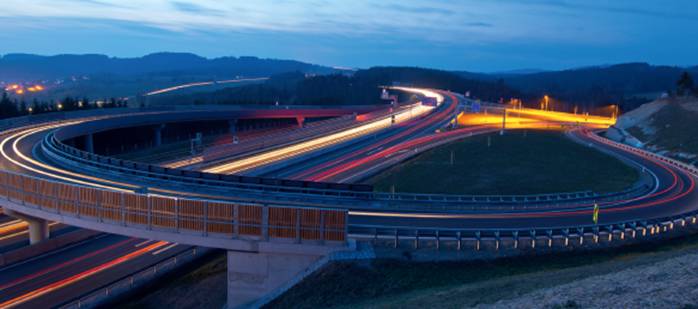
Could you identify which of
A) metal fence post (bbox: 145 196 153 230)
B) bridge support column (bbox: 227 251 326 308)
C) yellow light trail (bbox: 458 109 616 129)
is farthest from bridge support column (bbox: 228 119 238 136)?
bridge support column (bbox: 227 251 326 308)

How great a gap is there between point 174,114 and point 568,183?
195ft

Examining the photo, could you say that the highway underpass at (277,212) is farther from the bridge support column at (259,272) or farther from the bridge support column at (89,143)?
the bridge support column at (89,143)

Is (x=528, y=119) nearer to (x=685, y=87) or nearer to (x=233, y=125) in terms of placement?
(x=685, y=87)

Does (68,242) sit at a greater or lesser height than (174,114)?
lesser

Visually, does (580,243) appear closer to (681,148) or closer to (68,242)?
(68,242)

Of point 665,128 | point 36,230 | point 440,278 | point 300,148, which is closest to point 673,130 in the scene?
point 665,128

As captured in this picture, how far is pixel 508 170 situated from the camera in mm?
56562

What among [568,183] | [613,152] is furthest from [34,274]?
[613,152]

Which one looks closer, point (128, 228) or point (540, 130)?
point (128, 228)

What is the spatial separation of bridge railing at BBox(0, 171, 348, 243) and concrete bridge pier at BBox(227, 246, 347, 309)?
75cm

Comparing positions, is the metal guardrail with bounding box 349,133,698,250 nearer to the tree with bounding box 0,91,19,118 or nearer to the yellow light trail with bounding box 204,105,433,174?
the yellow light trail with bounding box 204,105,433,174

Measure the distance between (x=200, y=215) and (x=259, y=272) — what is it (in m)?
3.85

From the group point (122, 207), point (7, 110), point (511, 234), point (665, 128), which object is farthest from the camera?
point (7, 110)

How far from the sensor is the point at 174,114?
83.0 m
